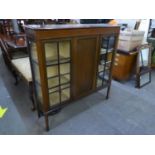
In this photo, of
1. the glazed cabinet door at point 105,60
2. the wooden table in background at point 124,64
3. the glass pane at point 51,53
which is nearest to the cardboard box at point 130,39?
the wooden table in background at point 124,64

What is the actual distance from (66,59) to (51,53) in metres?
0.17

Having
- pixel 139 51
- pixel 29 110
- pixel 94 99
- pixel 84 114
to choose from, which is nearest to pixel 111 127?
pixel 84 114

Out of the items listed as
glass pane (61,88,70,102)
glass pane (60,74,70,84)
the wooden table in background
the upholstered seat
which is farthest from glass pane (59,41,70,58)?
the wooden table in background

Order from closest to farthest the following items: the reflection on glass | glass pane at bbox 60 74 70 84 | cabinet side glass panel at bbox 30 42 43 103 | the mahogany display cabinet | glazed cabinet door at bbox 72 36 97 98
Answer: the mahogany display cabinet
cabinet side glass panel at bbox 30 42 43 103
glazed cabinet door at bbox 72 36 97 98
glass pane at bbox 60 74 70 84
the reflection on glass

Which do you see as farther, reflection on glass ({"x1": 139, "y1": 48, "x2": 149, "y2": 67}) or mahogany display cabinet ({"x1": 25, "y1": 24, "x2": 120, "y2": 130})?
reflection on glass ({"x1": 139, "y1": 48, "x2": 149, "y2": 67})

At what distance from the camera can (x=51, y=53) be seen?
1.43m

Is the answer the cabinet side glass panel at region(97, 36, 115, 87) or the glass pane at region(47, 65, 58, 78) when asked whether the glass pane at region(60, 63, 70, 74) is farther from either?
the cabinet side glass panel at region(97, 36, 115, 87)

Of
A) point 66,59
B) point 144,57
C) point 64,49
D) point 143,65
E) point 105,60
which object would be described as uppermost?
point 64,49

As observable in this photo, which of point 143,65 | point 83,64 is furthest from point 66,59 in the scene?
point 143,65

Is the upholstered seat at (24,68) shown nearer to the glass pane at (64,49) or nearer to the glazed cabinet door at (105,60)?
the glass pane at (64,49)

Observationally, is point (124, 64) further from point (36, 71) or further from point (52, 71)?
point (36, 71)

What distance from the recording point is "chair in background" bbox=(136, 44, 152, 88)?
2.65m
